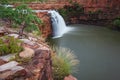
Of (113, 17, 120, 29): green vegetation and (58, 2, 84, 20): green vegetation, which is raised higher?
(58, 2, 84, 20): green vegetation

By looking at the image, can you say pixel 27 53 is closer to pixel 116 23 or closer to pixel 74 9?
pixel 116 23

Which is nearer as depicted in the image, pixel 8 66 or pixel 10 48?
pixel 8 66

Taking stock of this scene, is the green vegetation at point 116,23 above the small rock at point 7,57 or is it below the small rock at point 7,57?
below

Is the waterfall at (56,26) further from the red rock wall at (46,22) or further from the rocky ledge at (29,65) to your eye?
the rocky ledge at (29,65)

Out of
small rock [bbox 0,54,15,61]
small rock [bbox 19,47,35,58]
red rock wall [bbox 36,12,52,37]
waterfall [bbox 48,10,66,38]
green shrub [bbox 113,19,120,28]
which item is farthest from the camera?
green shrub [bbox 113,19,120,28]

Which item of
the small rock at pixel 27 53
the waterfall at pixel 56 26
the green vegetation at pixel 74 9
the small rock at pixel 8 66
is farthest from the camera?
the green vegetation at pixel 74 9

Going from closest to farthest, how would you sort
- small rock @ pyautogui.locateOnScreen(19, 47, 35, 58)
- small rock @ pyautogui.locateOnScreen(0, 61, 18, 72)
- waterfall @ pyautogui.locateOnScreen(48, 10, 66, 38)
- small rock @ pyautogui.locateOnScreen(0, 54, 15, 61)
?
small rock @ pyautogui.locateOnScreen(0, 61, 18, 72), small rock @ pyautogui.locateOnScreen(0, 54, 15, 61), small rock @ pyautogui.locateOnScreen(19, 47, 35, 58), waterfall @ pyautogui.locateOnScreen(48, 10, 66, 38)

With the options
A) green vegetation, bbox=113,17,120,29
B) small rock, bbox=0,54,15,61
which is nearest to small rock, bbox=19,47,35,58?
small rock, bbox=0,54,15,61

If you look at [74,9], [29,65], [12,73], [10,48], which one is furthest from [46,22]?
[12,73]

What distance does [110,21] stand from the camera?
17.6m

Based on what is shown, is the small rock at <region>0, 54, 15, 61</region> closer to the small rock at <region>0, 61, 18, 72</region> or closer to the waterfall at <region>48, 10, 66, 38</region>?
the small rock at <region>0, 61, 18, 72</region>

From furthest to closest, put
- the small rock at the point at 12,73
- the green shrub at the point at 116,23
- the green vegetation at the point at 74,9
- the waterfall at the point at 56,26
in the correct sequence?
the green vegetation at the point at 74,9 < the green shrub at the point at 116,23 < the waterfall at the point at 56,26 < the small rock at the point at 12,73

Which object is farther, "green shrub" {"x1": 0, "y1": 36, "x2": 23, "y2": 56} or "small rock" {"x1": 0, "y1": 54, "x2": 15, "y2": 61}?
"green shrub" {"x1": 0, "y1": 36, "x2": 23, "y2": 56}

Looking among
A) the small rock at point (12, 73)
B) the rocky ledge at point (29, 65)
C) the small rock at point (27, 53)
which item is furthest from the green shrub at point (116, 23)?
the small rock at point (12, 73)
